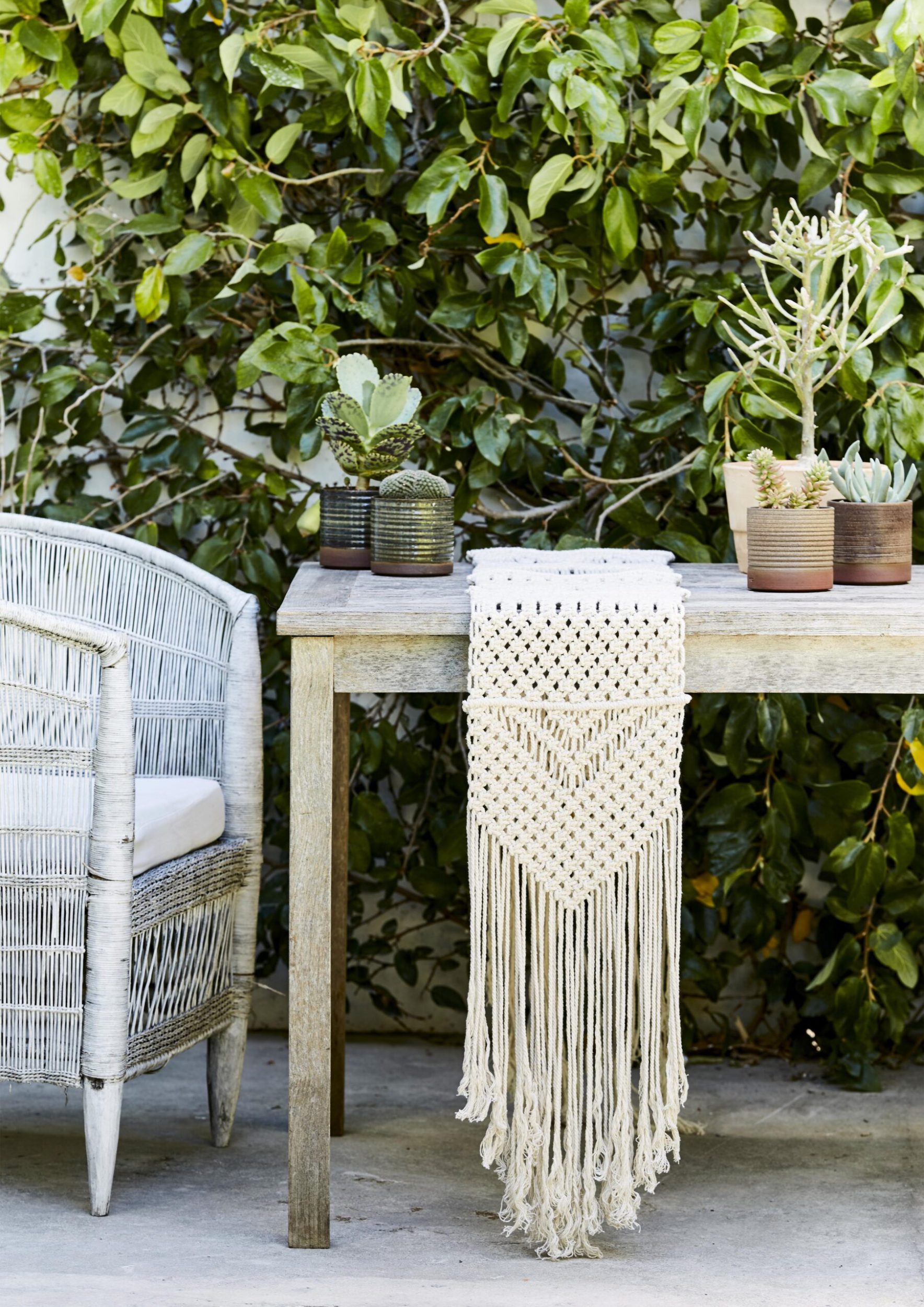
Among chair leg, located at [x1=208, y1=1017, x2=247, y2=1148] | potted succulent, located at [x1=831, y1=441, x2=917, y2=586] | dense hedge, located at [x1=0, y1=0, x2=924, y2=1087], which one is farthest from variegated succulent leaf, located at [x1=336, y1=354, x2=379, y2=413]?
chair leg, located at [x1=208, y1=1017, x2=247, y2=1148]

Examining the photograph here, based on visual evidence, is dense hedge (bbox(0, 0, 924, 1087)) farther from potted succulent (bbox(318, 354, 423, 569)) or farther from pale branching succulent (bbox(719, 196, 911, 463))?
potted succulent (bbox(318, 354, 423, 569))

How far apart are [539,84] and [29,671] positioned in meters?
1.19

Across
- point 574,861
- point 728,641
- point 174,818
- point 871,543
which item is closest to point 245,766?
point 174,818

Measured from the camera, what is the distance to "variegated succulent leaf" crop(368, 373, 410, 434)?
204cm

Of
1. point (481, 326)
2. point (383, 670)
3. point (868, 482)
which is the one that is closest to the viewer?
point (383, 670)

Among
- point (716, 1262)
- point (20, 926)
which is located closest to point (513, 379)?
point (20, 926)

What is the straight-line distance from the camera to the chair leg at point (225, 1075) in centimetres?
212

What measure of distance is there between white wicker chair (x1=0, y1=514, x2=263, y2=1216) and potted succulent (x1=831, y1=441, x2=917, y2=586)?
795 millimetres

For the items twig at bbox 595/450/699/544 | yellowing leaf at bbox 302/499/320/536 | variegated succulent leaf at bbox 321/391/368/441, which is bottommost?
yellowing leaf at bbox 302/499/320/536

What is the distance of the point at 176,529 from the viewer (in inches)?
102

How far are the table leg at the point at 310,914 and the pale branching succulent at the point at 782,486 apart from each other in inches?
21.5

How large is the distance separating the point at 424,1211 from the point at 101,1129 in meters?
0.41

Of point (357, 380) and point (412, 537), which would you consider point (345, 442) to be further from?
point (412, 537)

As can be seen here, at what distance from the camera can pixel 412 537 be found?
195cm
